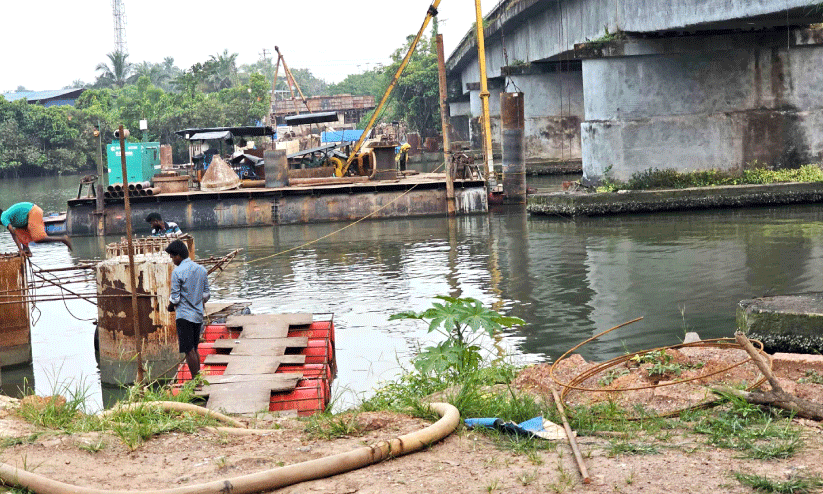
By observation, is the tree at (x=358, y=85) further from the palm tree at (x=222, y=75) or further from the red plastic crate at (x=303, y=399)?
the red plastic crate at (x=303, y=399)

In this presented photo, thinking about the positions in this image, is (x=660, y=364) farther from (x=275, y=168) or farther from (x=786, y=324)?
(x=275, y=168)

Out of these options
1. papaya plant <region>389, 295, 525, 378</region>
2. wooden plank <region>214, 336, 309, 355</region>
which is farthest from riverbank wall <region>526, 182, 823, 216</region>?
papaya plant <region>389, 295, 525, 378</region>

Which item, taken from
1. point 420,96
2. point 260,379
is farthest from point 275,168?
point 420,96

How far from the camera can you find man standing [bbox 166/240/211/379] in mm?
10141

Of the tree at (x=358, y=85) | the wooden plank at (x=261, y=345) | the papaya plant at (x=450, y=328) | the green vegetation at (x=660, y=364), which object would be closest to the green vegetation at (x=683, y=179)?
the wooden plank at (x=261, y=345)

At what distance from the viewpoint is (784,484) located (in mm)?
4898

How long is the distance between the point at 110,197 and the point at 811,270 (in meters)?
21.5

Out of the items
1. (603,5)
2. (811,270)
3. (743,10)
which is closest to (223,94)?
(603,5)

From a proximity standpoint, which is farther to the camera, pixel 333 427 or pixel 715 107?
pixel 715 107

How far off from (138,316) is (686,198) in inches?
725

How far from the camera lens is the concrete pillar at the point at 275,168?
30.7m

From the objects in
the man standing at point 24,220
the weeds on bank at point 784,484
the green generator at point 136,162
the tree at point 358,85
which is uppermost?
the tree at point 358,85

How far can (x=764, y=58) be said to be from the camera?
89.6 feet

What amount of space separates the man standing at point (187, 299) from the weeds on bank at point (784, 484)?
6545mm
